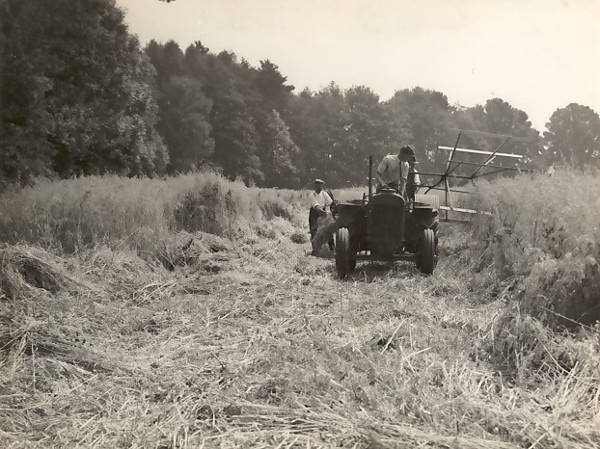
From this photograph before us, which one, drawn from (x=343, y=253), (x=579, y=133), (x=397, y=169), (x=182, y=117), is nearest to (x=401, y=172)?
(x=397, y=169)

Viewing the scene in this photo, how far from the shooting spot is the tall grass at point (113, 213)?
6605 millimetres

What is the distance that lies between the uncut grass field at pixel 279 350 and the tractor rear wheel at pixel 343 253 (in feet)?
1.09

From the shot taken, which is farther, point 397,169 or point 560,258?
point 397,169

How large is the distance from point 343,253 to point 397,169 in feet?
6.17

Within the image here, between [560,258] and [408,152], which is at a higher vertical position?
[408,152]

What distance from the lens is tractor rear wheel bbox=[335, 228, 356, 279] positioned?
7.11m

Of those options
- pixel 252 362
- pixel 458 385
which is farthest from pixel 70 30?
pixel 458 385

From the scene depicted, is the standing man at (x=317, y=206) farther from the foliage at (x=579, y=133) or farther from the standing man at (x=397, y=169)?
the foliage at (x=579, y=133)

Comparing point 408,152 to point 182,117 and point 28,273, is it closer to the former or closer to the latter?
point 28,273

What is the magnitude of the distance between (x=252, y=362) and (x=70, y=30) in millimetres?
14843

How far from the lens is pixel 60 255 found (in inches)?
257

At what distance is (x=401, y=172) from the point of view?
7762 millimetres

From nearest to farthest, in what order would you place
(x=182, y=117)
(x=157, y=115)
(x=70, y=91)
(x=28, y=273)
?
1. (x=28, y=273)
2. (x=70, y=91)
3. (x=157, y=115)
4. (x=182, y=117)

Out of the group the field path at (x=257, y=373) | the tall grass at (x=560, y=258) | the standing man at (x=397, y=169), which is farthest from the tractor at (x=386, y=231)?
the field path at (x=257, y=373)
